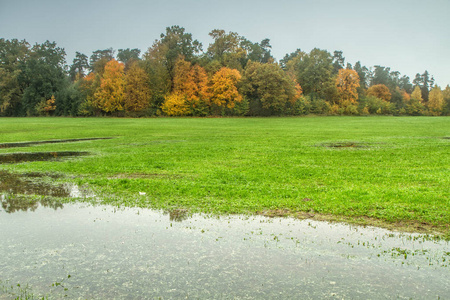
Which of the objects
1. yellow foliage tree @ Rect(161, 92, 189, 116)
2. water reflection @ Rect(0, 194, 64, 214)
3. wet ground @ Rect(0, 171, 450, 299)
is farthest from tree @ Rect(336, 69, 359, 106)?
wet ground @ Rect(0, 171, 450, 299)

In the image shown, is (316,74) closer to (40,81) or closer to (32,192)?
(40,81)

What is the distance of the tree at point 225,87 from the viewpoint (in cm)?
7250

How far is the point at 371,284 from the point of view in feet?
15.3

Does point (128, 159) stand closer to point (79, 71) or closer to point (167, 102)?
point (167, 102)

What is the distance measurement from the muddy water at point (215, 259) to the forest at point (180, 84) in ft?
218

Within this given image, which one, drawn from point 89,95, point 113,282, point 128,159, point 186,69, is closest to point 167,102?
point 186,69

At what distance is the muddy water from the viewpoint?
4.54 metres

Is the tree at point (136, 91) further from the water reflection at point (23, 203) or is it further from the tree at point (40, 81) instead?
the water reflection at point (23, 203)

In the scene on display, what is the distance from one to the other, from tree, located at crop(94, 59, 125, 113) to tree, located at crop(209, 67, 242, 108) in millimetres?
19069

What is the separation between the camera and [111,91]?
7319cm

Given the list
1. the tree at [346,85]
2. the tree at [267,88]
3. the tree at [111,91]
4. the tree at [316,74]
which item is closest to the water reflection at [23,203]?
the tree at [111,91]

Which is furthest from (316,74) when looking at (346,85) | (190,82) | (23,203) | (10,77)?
(23,203)

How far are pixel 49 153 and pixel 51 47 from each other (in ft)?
305

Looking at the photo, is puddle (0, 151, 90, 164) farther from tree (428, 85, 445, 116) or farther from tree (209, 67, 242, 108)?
tree (428, 85, 445, 116)
